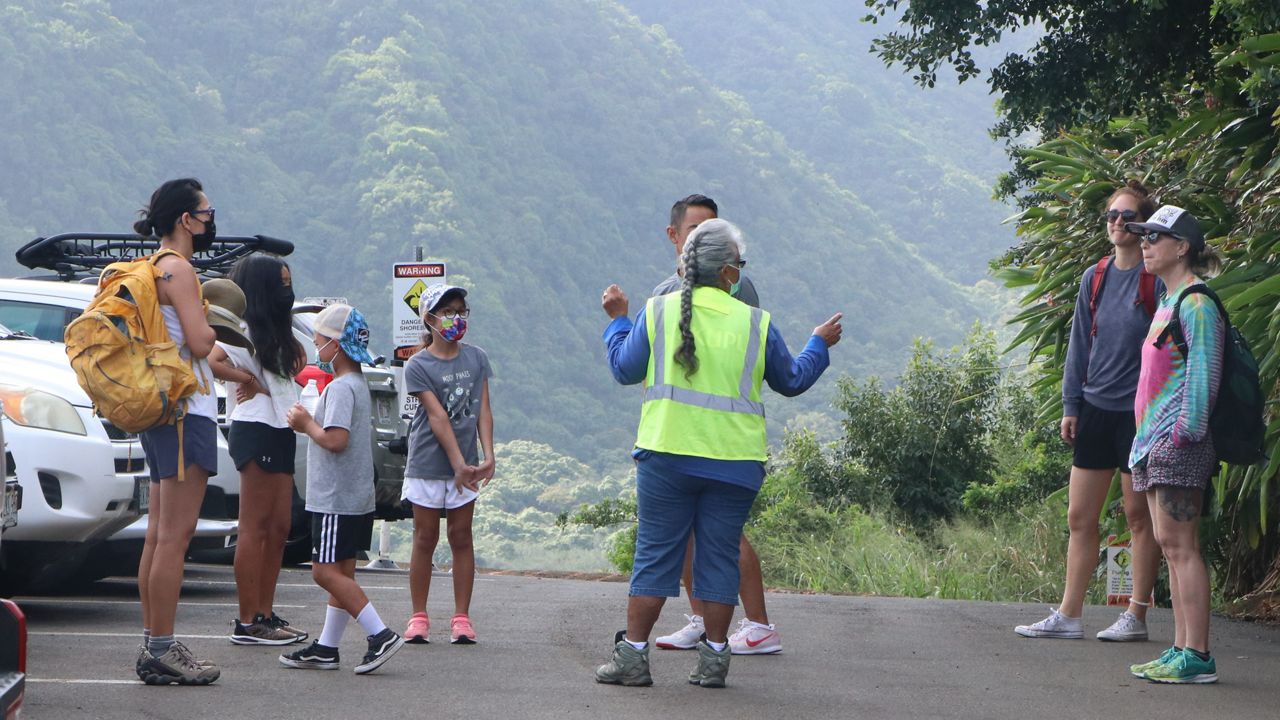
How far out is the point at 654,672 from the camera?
7.04m

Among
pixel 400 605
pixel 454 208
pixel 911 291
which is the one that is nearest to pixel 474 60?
pixel 454 208

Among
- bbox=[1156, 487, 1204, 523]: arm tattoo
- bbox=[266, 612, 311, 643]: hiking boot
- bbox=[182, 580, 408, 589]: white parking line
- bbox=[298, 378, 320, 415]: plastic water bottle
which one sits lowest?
bbox=[182, 580, 408, 589]: white parking line

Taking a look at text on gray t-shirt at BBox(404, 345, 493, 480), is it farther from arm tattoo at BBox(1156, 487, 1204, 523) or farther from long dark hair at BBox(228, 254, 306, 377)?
arm tattoo at BBox(1156, 487, 1204, 523)

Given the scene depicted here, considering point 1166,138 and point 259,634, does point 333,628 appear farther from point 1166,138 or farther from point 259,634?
point 1166,138

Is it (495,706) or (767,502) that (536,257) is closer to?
(767,502)

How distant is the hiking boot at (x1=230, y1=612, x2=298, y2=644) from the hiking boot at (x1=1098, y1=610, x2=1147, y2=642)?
4.06 metres

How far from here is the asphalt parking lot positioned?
621 centimetres

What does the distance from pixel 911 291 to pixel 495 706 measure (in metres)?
93.9

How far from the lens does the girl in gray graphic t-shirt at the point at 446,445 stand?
8102 mm

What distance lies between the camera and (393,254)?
87.7m

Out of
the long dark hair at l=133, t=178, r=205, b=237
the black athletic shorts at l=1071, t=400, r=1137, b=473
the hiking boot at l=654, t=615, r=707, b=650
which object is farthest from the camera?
the black athletic shorts at l=1071, t=400, r=1137, b=473

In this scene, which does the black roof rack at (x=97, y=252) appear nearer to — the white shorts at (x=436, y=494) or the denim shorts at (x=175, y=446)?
the white shorts at (x=436, y=494)

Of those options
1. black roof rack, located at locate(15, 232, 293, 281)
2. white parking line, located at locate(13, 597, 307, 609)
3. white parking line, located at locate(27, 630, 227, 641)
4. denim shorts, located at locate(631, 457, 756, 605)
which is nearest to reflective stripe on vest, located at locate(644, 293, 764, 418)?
denim shorts, located at locate(631, 457, 756, 605)

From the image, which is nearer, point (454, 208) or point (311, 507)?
point (311, 507)
